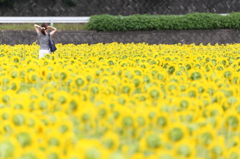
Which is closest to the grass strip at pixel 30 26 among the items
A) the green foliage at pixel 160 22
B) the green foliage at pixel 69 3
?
the green foliage at pixel 160 22

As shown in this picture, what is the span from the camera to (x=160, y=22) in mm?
23875

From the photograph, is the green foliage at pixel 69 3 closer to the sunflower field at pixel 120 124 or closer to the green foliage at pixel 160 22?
the green foliage at pixel 160 22

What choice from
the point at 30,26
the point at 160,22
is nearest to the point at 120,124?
the point at 160,22

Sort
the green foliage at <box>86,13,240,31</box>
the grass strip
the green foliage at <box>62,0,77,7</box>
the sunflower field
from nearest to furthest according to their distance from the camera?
the sunflower field → the green foliage at <box>86,13,240,31</box> → the grass strip → the green foliage at <box>62,0,77,7</box>

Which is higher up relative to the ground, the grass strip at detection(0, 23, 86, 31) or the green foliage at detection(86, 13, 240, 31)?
the grass strip at detection(0, 23, 86, 31)

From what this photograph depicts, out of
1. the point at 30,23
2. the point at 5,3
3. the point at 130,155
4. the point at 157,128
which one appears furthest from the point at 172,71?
the point at 5,3

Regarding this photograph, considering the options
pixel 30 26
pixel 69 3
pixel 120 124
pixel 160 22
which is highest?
pixel 69 3

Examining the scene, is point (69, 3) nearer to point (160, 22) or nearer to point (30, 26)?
point (30, 26)

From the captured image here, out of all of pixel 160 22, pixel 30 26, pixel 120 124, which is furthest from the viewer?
pixel 30 26

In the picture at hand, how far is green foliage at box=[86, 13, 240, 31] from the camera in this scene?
23.2 m

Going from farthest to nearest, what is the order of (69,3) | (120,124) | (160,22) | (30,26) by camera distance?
(69,3), (30,26), (160,22), (120,124)

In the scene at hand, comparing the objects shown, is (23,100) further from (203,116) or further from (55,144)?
(203,116)

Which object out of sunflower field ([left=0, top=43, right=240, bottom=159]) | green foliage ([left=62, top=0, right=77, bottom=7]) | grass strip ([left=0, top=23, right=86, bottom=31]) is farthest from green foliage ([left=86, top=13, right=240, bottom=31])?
sunflower field ([left=0, top=43, right=240, bottom=159])

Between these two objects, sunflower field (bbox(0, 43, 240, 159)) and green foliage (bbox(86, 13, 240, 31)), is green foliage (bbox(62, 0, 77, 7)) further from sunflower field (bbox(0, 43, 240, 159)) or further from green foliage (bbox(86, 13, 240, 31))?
Answer: sunflower field (bbox(0, 43, 240, 159))
